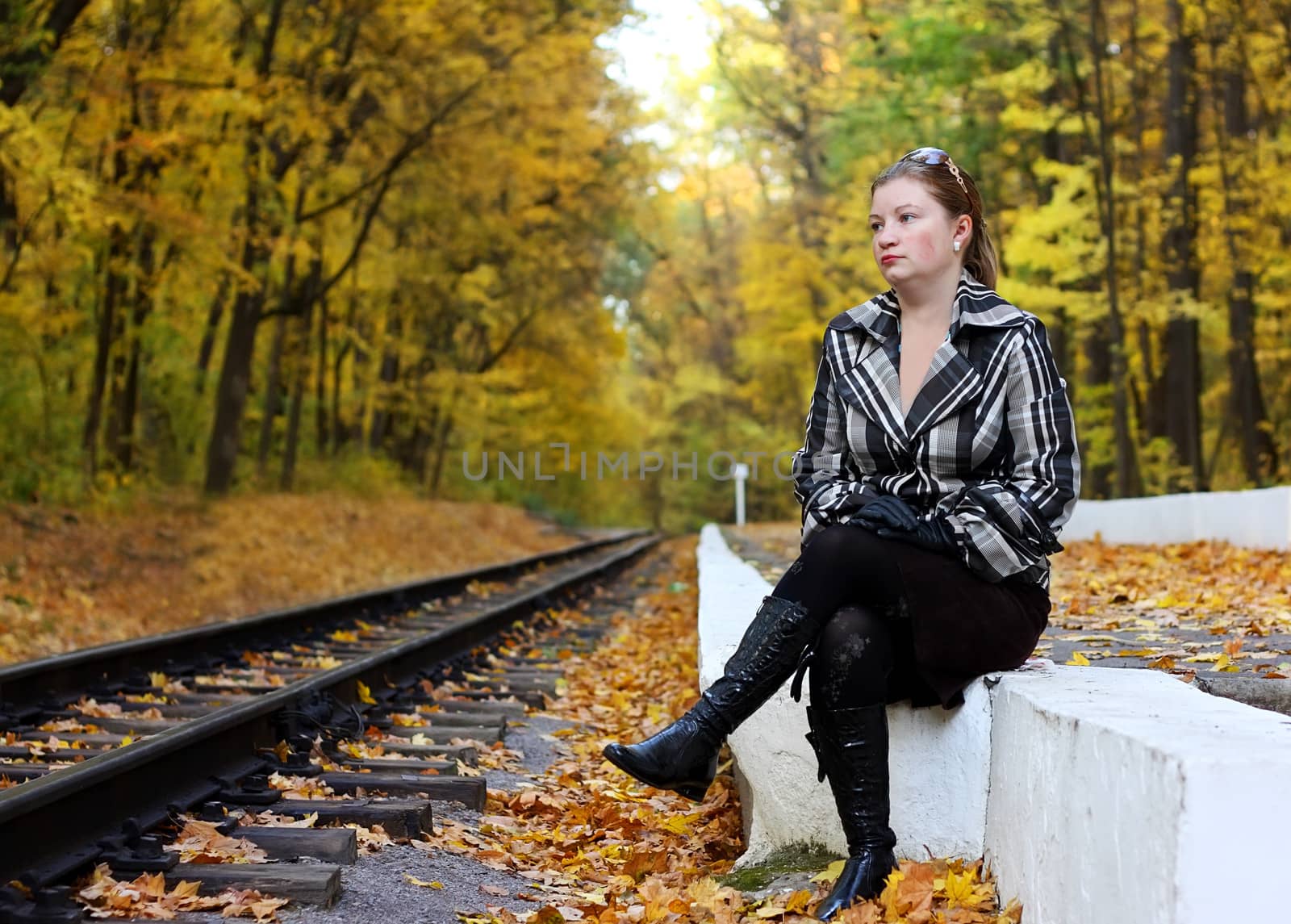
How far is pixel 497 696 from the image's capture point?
284 inches

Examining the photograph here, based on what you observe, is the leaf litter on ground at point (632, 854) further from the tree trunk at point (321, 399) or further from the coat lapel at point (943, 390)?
the tree trunk at point (321, 399)

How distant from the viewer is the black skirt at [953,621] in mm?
3080

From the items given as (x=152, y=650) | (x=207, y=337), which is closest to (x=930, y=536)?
(x=152, y=650)

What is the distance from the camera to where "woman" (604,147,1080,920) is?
3.09 meters

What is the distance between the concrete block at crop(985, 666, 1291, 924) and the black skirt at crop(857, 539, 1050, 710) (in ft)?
0.32

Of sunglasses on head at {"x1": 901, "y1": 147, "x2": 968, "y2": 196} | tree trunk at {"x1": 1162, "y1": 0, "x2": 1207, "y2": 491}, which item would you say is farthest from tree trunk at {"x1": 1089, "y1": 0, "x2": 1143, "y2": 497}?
sunglasses on head at {"x1": 901, "y1": 147, "x2": 968, "y2": 196}

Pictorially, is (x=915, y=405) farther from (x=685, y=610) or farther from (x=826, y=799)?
(x=685, y=610)

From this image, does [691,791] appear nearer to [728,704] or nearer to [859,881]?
[728,704]

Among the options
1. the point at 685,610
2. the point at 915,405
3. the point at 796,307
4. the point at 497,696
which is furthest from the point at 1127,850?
the point at 796,307

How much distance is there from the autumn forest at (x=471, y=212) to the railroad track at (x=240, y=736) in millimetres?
5926

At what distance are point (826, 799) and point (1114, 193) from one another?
18.7m

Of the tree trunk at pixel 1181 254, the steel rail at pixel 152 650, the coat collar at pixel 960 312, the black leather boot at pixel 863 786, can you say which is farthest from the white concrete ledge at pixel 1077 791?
the tree trunk at pixel 1181 254

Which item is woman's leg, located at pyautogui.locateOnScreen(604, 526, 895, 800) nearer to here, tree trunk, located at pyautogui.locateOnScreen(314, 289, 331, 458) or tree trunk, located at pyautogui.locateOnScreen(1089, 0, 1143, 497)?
tree trunk, located at pyautogui.locateOnScreen(1089, 0, 1143, 497)

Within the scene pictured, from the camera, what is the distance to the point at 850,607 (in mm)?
3168
